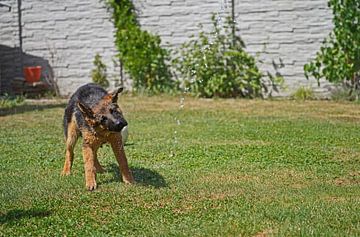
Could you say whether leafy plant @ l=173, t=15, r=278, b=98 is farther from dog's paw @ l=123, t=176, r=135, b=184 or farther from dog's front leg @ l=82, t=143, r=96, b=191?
A: dog's front leg @ l=82, t=143, r=96, b=191

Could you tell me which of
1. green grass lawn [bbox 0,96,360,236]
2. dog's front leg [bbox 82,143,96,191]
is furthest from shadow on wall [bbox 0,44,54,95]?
dog's front leg [bbox 82,143,96,191]

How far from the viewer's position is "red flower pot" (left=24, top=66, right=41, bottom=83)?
13.6 meters

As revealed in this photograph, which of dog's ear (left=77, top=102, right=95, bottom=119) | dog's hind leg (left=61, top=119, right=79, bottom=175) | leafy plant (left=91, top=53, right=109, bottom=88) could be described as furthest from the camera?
leafy plant (left=91, top=53, right=109, bottom=88)

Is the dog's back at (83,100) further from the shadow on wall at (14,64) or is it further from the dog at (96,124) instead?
the shadow on wall at (14,64)

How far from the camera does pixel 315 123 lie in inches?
360

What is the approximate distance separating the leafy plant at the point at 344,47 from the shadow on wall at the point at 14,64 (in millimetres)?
5574

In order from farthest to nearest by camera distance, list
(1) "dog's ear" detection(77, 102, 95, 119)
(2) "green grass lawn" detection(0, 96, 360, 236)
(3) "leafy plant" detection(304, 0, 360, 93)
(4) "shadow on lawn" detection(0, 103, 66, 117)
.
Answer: (3) "leafy plant" detection(304, 0, 360, 93), (4) "shadow on lawn" detection(0, 103, 66, 117), (1) "dog's ear" detection(77, 102, 95, 119), (2) "green grass lawn" detection(0, 96, 360, 236)

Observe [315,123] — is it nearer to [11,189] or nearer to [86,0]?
[11,189]

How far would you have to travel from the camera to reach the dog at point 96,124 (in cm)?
525

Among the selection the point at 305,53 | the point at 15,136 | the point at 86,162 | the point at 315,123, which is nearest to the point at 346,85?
the point at 305,53

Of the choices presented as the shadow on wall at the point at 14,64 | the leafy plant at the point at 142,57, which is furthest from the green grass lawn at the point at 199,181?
the shadow on wall at the point at 14,64

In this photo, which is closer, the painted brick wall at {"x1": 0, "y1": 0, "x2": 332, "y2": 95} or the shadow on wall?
the painted brick wall at {"x1": 0, "y1": 0, "x2": 332, "y2": 95}

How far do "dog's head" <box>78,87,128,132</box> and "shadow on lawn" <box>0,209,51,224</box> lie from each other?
2.81ft

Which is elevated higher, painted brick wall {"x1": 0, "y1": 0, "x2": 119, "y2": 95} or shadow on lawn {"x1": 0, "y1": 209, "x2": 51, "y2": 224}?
painted brick wall {"x1": 0, "y1": 0, "x2": 119, "y2": 95}
